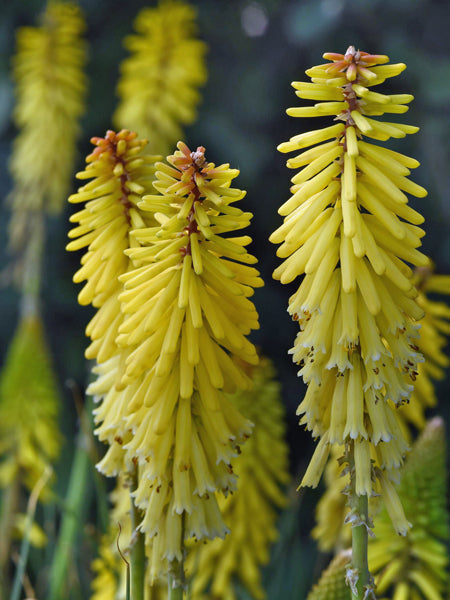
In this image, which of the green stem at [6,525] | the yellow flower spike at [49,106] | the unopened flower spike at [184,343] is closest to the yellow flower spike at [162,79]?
the yellow flower spike at [49,106]

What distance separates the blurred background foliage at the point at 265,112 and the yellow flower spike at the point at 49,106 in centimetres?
32

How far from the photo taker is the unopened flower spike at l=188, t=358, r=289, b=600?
3045 mm

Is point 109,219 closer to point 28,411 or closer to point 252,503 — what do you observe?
point 252,503

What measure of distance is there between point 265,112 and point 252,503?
2706 millimetres

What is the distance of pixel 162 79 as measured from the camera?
4688mm

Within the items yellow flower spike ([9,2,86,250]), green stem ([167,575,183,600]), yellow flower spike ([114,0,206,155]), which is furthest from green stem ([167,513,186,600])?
yellow flower spike ([9,2,86,250])

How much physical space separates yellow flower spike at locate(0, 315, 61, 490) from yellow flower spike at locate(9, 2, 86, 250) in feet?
3.55

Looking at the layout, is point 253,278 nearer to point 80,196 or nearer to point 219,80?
point 80,196

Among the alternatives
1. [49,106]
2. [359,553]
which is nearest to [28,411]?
[49,106]

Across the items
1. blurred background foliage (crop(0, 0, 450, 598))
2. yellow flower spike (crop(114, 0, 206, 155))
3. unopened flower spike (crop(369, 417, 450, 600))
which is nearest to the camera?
unopened flower spike (crop(369, 417, 450, 600))

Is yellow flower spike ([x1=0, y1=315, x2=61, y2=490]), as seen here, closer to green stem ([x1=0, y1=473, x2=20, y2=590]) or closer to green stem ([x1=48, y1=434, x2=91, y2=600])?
green stem ([x1=0, y1=473, x2=20, y2=590])

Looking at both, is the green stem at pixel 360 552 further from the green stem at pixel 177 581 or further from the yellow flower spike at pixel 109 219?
the yellow flower spike at pixel 109 219

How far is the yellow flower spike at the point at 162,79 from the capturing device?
4543mm

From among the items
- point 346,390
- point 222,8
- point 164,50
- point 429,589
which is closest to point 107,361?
point 346,390
